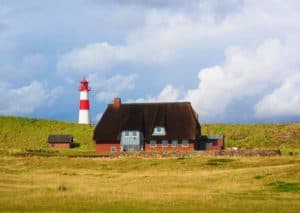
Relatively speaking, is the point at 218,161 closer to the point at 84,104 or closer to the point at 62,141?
the point at 62,141

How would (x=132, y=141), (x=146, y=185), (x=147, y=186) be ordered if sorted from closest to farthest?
(x=147, y=186), (x=146, y=185), (x=132, y=141)

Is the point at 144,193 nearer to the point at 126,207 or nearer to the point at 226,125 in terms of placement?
the point at 126,207

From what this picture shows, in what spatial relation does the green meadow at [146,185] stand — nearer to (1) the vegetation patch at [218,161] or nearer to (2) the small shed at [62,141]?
(1) the vegetation patch at [218,161]

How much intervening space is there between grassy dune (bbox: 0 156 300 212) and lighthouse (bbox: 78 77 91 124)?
48963 millimetres

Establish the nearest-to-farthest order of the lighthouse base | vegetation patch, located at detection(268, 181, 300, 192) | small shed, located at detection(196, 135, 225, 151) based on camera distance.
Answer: vegetation patch, located at detection(268, 181, 300, 192)
small shed, located at detection(196, 135, 225, 151)
the lighthouse base

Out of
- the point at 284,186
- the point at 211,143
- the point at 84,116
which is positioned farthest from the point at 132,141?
the point at 284,186

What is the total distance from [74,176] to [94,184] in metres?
8.08

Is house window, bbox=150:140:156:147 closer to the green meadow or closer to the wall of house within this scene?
the wall of house

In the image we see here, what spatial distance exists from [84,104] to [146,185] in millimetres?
76151

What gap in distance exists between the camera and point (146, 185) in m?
41.7

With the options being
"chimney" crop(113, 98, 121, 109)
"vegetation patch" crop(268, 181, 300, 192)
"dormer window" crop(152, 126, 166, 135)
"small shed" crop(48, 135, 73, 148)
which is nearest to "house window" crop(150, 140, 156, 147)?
"dormer window" crop(152, 126, 166, 135)

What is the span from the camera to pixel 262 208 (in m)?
28.6

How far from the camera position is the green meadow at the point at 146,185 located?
96.5 ft

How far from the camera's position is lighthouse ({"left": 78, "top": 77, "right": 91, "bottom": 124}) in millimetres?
116463
